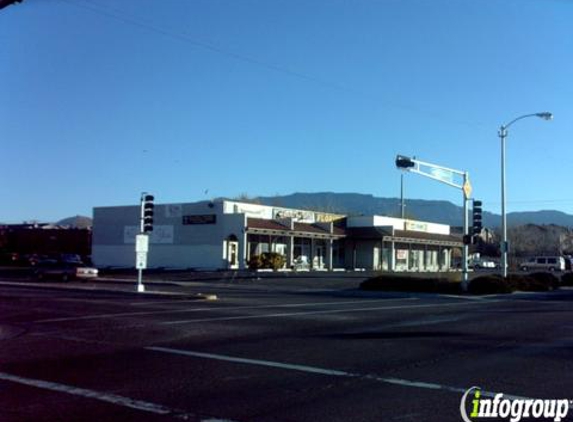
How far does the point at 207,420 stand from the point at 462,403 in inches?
126

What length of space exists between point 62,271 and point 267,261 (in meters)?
18.6

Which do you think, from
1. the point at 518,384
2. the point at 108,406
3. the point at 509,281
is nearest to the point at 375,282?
the point at 509,281

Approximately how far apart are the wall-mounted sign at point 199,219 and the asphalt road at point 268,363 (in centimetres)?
3603

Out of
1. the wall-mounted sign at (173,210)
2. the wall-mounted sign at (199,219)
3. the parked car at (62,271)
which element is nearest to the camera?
the parked car at (62,271)

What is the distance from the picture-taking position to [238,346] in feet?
44.1

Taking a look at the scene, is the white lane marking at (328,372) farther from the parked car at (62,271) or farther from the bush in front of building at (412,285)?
the parked car at (62,271)

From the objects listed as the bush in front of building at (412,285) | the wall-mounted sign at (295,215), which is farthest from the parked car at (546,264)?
the bush in front of building at (412,285)

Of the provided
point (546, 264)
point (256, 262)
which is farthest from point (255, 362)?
point (546, 264)

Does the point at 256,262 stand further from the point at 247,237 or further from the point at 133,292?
the point at 133,292

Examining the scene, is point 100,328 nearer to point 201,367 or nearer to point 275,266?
point 201,367

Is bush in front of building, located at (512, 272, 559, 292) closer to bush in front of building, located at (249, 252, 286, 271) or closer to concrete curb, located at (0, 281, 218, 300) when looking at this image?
concrete curb, located at (0, 281, 218, 300)

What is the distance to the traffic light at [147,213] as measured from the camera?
31719 mm

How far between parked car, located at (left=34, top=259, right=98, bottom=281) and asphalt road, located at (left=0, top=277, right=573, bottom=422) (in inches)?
841

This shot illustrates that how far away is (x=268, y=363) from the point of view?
37.3ft
